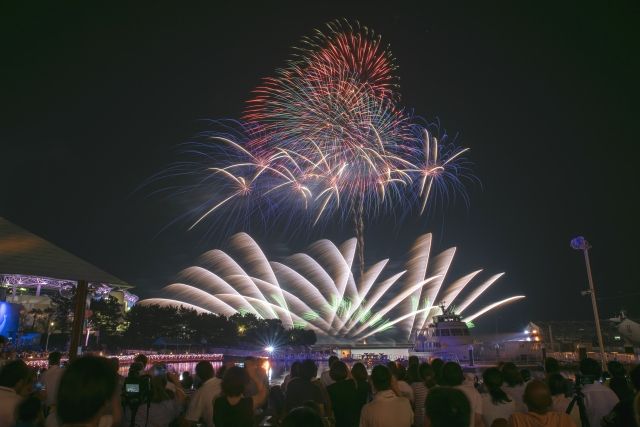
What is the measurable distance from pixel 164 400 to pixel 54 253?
49.3ft

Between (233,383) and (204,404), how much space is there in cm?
150

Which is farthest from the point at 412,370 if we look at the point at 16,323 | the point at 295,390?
the point at 16,323

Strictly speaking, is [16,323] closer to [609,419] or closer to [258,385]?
[258,385]

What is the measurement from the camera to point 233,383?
5121 millimetres

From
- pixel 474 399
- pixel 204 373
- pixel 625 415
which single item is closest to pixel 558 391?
pixel 625 415

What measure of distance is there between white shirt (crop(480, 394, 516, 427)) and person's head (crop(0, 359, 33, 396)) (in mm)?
6453

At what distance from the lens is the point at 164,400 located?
6.88 m

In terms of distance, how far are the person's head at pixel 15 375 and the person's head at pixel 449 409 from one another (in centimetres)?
550

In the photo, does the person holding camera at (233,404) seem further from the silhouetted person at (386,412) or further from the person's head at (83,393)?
the person's head at (83,393)

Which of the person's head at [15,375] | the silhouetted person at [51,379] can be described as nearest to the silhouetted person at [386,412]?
the person's head at [15,375]

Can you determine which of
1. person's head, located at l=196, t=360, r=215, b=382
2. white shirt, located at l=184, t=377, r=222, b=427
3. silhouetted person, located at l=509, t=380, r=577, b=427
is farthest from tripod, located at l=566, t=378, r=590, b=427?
person's head, located at l=196, t=360, r=215, b=382

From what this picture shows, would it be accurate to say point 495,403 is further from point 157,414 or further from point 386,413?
point 157,414

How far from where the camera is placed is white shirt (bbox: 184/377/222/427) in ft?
20.4

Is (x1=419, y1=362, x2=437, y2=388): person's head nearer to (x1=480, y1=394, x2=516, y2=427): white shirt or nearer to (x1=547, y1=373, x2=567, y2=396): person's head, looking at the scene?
(x1=480, y1=394, x2=516, y2=427): white shirt
